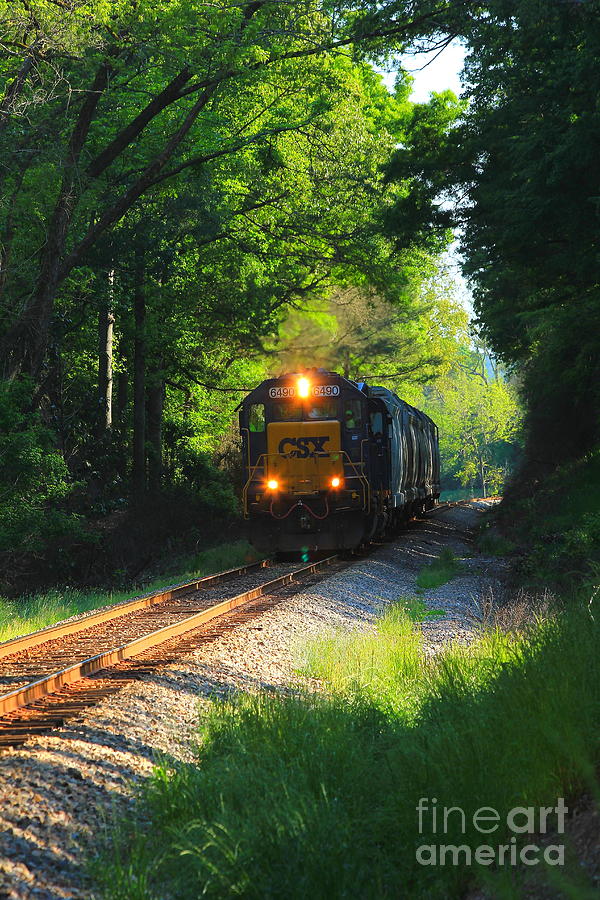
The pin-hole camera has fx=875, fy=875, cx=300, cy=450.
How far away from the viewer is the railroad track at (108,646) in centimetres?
767

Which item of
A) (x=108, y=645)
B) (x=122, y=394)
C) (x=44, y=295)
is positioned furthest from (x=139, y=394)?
(x=108, y=645)

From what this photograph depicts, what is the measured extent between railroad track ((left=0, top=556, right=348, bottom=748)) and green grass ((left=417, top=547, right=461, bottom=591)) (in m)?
2.00

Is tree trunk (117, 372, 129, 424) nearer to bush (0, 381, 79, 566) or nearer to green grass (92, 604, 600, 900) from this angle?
bush (0, 381, 79, 566)

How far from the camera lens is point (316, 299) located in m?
29.8

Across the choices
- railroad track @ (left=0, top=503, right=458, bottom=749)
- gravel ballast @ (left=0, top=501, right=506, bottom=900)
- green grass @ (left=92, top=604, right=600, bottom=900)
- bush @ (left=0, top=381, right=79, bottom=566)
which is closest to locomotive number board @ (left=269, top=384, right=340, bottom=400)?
railroad track @ (left=0, top=503, right=458, bottom=749)

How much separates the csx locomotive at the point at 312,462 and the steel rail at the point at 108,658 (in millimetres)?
4469

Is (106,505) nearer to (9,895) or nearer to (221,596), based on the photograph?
(221,596)

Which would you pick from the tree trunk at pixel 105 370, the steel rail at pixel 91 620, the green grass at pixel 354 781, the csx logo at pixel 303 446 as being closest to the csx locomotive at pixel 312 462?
the csx logo at pixel 303 446

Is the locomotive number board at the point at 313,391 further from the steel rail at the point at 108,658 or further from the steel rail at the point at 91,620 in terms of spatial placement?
the steel rail at the point at 108,658

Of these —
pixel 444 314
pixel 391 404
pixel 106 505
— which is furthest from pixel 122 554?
pixel 444 314

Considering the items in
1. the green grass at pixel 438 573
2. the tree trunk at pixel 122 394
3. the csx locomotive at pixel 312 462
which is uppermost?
the tree trunk at pixel 122 394

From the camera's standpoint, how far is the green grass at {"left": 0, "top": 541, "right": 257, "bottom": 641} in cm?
1370

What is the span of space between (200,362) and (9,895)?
27563mm

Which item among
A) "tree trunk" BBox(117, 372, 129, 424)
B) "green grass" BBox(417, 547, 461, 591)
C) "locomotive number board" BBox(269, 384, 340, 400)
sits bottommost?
"green grass" BBox(417, 547, 461, 591)
